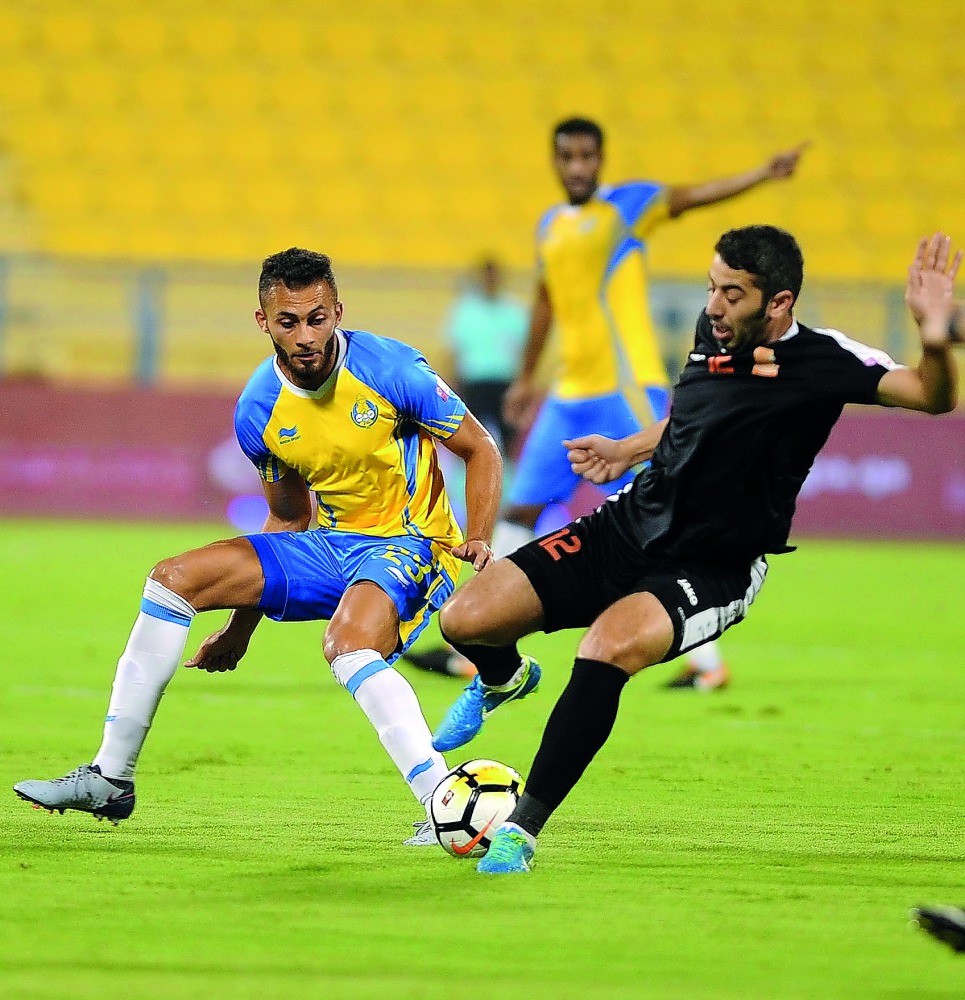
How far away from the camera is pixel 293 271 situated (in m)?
5.33

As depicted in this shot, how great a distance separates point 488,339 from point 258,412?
1073 cm

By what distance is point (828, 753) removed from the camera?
701 centimetres

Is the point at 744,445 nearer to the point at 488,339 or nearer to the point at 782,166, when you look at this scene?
the point at 782,166

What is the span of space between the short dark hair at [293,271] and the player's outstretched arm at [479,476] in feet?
2.09

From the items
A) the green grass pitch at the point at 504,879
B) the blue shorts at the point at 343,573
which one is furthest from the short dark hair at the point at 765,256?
the green grass pitch at the point at 504,879

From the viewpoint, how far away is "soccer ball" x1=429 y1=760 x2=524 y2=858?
4.91 m

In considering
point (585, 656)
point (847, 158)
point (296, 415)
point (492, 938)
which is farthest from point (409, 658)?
point (847, 158)

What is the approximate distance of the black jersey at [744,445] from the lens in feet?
16.3

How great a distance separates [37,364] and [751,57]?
9.76 m

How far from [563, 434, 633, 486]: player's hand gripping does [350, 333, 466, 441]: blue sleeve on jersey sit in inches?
17.7

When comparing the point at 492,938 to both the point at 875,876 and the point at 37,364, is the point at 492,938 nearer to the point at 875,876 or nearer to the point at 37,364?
the point at 875,876

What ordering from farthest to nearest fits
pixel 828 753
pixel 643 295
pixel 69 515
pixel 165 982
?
1. pixel 69 515
2. pixel 643 295
3. pixel 828 753
4. pixel 165 982

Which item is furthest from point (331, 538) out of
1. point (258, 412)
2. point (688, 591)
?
point (688, 591)

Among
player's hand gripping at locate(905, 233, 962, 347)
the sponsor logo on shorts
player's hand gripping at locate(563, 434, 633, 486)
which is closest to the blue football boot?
player's hand gripping at locate(563, 434, 633, 486)
